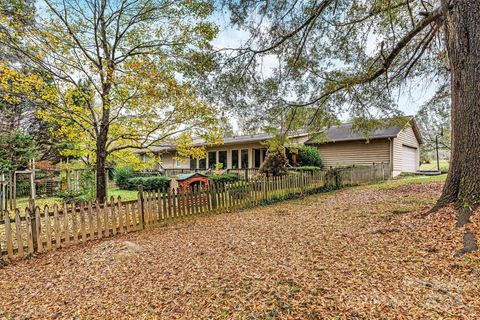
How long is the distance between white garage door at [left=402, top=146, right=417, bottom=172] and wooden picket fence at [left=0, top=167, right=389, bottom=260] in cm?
1158

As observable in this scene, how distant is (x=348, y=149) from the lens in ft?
61.9

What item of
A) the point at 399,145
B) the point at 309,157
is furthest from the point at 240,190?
the point at 399,145

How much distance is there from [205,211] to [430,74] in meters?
8.79

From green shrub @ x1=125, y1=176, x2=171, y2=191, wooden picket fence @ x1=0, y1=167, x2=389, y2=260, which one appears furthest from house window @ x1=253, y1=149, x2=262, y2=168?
wooden picket fence @ x1=0, y1=167, x2=389, y2=260

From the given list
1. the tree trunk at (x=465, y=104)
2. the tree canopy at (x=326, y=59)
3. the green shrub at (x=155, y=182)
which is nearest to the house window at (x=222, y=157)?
the green shrub at (x=155, y=182)

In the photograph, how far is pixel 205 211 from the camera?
775 centimetres

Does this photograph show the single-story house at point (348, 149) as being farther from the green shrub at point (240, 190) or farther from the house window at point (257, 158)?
the green shrub at point (240, 190)

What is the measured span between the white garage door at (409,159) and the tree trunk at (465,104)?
16.3 m

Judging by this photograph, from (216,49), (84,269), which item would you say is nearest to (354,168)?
(216,49)

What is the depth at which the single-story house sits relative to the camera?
56.9 ft

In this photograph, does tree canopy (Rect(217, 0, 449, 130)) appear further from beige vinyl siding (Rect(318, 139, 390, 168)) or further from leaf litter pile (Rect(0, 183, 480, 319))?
beige vinyl siding (Rect(318, 139, 390, 168))

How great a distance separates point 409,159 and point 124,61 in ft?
70.6

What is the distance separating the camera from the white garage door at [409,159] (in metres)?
19.3

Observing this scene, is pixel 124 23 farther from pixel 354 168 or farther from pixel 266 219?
pixel 354 168
